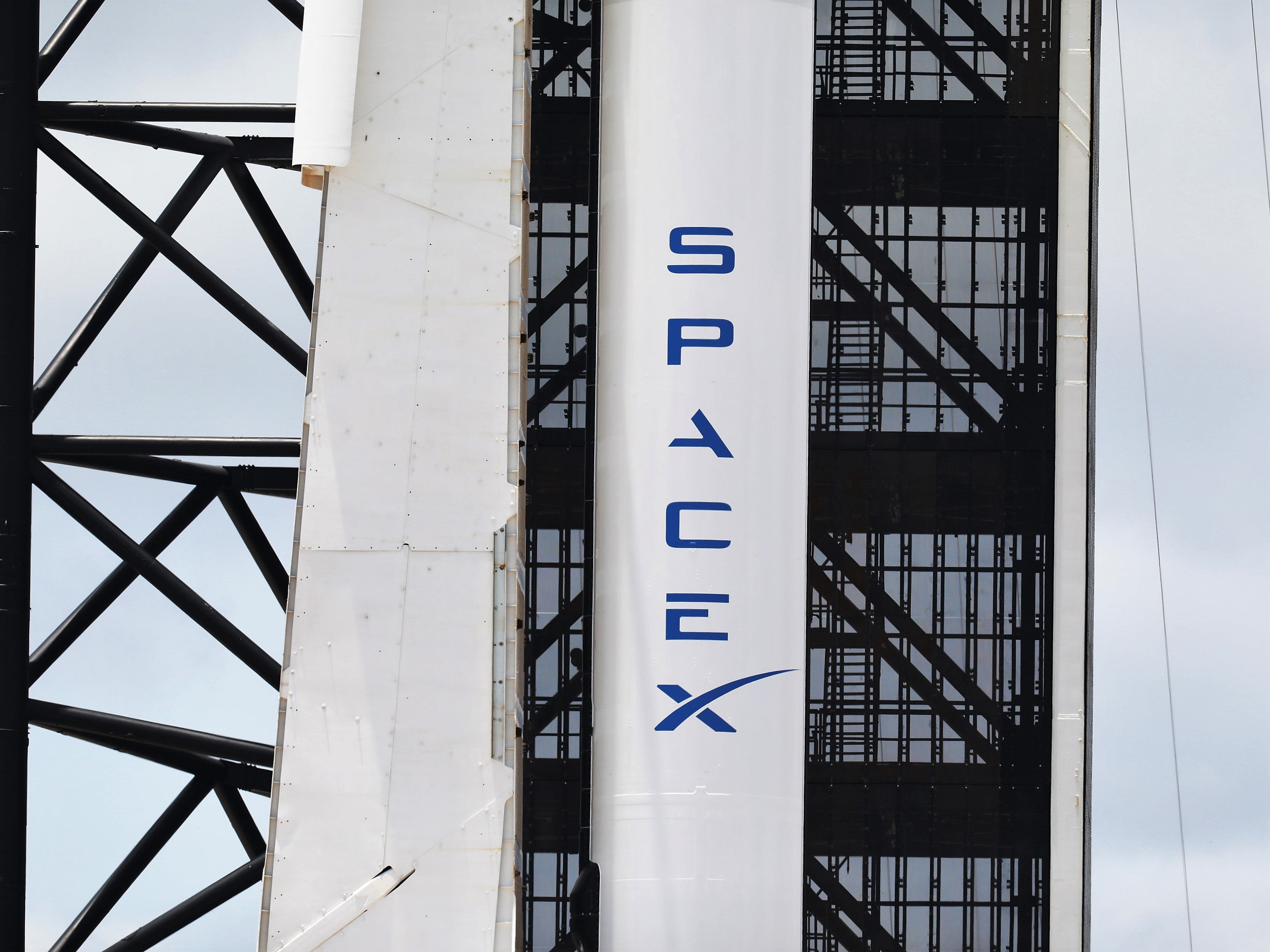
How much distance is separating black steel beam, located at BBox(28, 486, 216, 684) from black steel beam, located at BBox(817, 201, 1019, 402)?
5126 millimetres

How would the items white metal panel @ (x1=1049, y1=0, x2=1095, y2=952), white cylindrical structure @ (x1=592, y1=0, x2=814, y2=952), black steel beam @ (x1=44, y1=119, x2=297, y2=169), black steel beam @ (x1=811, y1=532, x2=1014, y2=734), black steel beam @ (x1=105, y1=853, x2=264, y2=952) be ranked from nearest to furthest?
white cylindrical structure @ (x1=592, y1=0, x2=814, y2=952)
black steel beam @ (x1=105, y1=853, x2=264, y2=952)
black steel beam @ (x1=44, y1=119, x2=297, y2=169)
white metal panel @ (x1=1049, y1=0, x2=1095, y2=952)
black steel beam @ (x1=811, y1=532, x2=1014, y2=734)

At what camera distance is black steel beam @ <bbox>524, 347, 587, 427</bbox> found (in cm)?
1141

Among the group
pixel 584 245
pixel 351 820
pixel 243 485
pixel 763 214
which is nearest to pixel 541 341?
pixel 584 245

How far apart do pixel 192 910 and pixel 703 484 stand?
5.03 meters

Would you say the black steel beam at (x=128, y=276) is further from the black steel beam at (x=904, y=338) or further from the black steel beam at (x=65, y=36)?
the black steel beam at (x=904, y=338)

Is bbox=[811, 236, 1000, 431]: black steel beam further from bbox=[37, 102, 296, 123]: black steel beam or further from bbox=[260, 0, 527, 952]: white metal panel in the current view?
bbox=[37, 102, 296, 123]: black steel beam

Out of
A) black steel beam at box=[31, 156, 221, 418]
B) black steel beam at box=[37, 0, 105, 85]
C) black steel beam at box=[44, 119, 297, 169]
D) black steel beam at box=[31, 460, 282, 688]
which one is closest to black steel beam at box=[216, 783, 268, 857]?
black steel beam at box=[31, 460, 282, 688]

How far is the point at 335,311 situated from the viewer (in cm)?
799

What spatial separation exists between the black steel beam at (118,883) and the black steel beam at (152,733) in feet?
1.74

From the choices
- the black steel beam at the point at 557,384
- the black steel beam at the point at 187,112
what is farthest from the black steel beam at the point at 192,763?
the black steel beam at the point at 187,112

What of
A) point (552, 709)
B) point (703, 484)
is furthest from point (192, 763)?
point (703, 484)

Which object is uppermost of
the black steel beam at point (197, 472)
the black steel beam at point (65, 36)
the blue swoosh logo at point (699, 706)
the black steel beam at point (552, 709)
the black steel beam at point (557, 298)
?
the black steel beam at point (65, 36)

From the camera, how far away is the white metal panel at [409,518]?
7660mm

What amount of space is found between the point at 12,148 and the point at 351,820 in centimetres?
527
